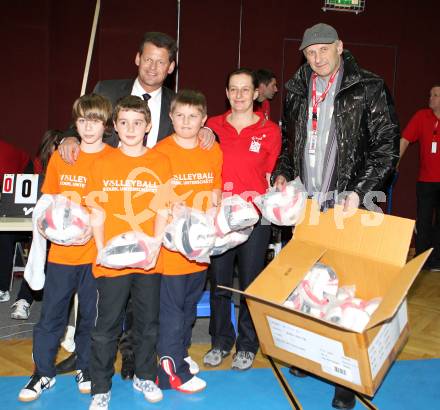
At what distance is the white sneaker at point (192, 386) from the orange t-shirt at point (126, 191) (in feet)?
2.12

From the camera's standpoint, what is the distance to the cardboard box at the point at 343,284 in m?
2.06

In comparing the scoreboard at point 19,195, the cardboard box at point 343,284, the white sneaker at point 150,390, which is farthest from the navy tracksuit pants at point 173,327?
the scoreboard at point 19,195

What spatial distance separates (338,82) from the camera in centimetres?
260

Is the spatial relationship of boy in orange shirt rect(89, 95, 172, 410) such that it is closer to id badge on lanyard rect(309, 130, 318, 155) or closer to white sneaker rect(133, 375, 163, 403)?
white sneaker rect(133, 375, 163, 403)

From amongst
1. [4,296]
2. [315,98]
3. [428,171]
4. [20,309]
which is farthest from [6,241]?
[428,171]

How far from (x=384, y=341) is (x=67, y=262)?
139cm

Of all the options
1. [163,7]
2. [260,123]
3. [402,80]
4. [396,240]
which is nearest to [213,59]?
[163,7]

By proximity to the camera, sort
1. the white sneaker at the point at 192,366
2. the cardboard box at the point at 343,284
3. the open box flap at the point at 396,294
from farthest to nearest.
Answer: the white sneaker at the point at 192,366 → the cardboard box at the point at 343,284 → the open box flap at the point at 396,294

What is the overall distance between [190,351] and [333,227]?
1288 millimetres

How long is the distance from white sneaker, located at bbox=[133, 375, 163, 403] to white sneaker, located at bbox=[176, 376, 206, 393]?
121 millimetres

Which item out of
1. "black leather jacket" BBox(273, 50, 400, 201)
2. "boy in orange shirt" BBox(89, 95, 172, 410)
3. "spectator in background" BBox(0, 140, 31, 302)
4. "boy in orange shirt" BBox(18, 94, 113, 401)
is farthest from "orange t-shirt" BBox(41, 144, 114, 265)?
"spectator in background" BBox(0, 140, 31, 302)

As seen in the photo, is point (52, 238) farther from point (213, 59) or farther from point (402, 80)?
point (402, 80)

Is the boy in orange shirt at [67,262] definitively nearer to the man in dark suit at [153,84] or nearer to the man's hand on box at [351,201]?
the man in dark suit at [153,84]

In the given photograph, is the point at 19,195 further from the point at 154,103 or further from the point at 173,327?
the point at 173,327
